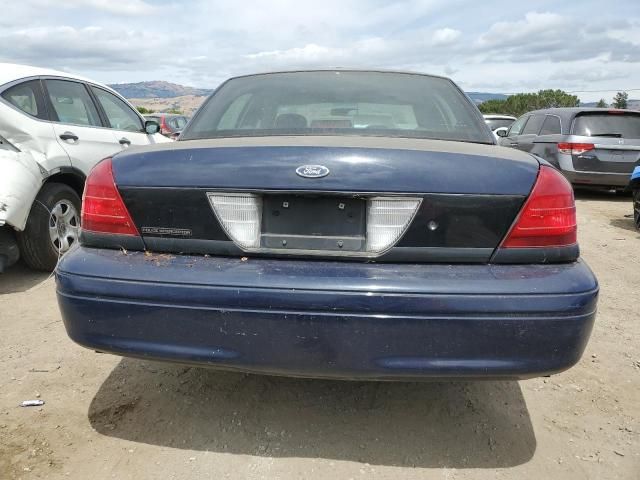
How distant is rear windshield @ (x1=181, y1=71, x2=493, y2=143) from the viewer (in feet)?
8.42

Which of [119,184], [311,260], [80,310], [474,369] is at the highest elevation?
[119,184]

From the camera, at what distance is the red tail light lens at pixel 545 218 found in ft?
6.55

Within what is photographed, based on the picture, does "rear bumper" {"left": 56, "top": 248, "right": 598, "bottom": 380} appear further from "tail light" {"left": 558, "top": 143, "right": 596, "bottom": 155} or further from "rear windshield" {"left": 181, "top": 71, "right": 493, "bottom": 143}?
"tail light" {"left": 558, "top": 143, "right": 596, "bottom": 155}

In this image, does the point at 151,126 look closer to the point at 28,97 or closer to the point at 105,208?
the point at 28,97

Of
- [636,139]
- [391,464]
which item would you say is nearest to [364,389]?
[391,464]

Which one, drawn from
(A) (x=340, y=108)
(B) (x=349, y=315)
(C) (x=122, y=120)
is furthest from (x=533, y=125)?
(B) (x=349, y=315)

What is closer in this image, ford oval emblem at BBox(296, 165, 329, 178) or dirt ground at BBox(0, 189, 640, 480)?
ford oval emblem at BBox(296, 165, 329, 178)

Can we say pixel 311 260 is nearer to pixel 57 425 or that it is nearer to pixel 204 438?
pixel 204 438

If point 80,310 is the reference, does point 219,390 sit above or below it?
below

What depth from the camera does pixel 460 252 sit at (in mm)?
1980

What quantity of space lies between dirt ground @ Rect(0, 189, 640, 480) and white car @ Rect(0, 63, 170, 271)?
1.24 m

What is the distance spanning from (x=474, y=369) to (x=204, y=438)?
3.88 ft

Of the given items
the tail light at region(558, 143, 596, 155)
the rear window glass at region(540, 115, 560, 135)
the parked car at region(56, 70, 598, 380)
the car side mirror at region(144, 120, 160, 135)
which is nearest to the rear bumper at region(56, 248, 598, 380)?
the parked car at region(56, 70, 598, 380)

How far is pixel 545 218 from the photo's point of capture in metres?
2.01
